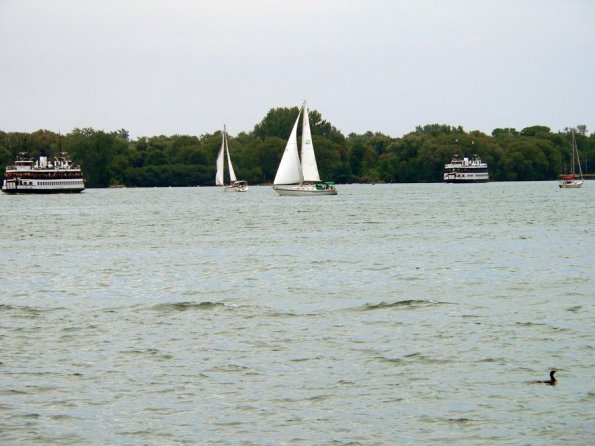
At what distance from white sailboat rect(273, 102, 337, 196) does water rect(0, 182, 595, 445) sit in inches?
3101

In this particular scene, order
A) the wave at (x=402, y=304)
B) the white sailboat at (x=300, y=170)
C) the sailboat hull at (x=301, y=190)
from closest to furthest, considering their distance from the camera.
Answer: the wave at (x=402, y=304)
the white sailboat at (x=300, y=170)
the sailboat hull at (x=301, y=190)

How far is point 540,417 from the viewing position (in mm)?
20531

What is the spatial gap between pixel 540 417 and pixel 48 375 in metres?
10.5

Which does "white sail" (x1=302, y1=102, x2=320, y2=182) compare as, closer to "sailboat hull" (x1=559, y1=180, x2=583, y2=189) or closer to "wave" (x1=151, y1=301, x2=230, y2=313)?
"sailboat hull" (x1=559, y1=180, x2=583, y2=189)

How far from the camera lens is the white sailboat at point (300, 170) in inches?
5374

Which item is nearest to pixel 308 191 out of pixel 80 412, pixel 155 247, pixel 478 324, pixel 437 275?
pixel 155 247

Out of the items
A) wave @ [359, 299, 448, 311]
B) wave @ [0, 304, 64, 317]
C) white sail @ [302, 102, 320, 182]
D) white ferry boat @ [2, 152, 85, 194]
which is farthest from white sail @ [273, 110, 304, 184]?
wave @ [359, 299, 448, 311]

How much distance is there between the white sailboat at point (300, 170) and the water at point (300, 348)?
78.8m

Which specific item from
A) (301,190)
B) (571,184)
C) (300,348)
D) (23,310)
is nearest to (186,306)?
(23,310)

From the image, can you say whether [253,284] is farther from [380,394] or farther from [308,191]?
[308,191]

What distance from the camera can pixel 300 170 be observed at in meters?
141

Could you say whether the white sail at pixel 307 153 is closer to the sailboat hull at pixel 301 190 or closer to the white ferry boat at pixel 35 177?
the sailboat hull at pixel 301 190

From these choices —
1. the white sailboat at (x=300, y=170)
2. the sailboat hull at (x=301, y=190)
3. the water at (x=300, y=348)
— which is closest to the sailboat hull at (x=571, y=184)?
the white sailboat at (x=300, y=170)

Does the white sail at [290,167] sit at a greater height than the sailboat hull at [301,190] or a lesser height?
greater
